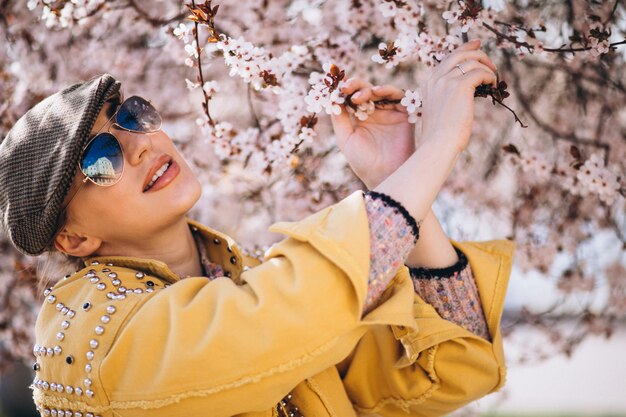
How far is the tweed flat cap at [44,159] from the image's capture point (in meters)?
1.43

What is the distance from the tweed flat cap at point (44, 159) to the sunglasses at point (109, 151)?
0.03m

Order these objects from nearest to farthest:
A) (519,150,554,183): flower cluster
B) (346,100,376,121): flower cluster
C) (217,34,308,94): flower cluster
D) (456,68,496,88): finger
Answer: (456,68,496,88): finger
(346,100,376,121): flower cluster
(217,34,308,94): flower cluster
(519,150,554,183): flower cluster

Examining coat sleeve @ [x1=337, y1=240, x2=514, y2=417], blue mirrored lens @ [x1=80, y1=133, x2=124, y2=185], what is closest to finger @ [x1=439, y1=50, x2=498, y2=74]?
coat sleeve @ [x1=337, y1=240, x2=514, y2=417]

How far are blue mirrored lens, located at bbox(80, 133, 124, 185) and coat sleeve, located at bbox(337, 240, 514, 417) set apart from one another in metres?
0.73

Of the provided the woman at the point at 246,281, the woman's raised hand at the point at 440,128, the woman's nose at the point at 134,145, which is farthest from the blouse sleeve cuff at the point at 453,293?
the woman's nose at the point at 134,145

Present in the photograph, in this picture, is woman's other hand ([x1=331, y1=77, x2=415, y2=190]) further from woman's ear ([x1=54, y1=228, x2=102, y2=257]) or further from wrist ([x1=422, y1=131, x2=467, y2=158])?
woman's ear ([x1=54, y1=228, x2=102, y2=257])

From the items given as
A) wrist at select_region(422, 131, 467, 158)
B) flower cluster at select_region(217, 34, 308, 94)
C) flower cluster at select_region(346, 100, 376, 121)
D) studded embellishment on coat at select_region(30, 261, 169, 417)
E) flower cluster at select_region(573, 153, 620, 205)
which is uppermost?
flower cluster at select_region(573, 153, 620, 205)

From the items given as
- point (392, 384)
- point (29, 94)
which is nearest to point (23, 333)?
point (29, 94)

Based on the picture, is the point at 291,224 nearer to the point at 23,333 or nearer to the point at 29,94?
the point at 29,94

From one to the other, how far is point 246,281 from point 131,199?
46 centimetres

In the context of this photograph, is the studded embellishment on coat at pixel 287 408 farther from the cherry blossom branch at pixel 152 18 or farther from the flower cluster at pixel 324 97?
the cherry blossom branch at pixel 152 18

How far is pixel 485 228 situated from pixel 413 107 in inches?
82.7

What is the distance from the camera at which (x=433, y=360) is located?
1578 mm

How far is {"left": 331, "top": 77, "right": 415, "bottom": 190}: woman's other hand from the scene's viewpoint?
1.63 meters
